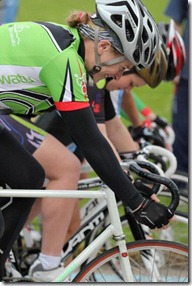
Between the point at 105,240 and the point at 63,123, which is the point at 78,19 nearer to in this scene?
the point at 63,123

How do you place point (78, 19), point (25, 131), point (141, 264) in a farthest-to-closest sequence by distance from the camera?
point (25, 131), point (141, 264), point (78, 19)

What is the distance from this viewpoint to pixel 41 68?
4.46m

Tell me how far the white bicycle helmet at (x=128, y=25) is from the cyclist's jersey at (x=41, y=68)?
7.0 inches

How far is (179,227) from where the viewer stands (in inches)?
240

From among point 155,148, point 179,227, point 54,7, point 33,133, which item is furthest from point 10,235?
point 54,7

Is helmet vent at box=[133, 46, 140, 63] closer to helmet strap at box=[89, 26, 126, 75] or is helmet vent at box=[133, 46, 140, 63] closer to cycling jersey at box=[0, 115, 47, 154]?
helmet strap at box=[89, 26, 126, 75]

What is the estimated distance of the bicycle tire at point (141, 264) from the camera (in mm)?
4754

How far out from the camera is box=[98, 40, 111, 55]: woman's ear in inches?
179

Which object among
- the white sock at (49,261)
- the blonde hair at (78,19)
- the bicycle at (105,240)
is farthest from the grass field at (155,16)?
the bicycle at (105,240)

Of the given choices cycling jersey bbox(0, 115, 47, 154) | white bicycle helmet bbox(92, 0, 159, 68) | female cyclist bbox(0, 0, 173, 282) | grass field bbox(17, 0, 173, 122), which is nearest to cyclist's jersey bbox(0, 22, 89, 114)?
female cyclist bbox(0, 0, 173, 282)

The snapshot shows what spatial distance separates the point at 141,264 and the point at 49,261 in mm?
562

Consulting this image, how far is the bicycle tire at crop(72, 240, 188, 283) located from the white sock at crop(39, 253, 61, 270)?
0.92 ft

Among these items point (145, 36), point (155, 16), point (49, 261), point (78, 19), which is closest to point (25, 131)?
point (49, 261)

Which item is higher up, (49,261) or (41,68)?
(41,68)
